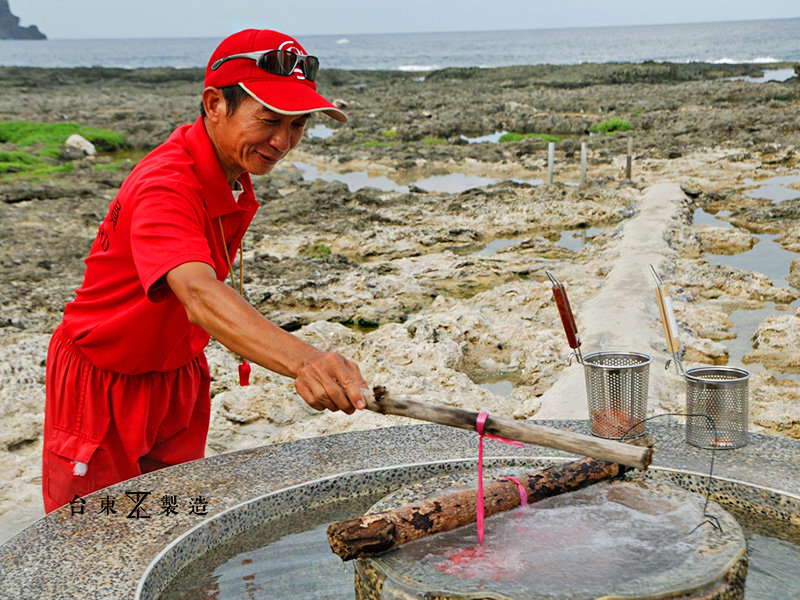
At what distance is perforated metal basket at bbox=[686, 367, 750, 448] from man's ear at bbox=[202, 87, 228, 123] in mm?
1803

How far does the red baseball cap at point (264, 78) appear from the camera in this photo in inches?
77.9

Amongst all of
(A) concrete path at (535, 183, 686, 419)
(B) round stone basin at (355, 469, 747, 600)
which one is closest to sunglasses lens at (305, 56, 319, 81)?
(B) round stone basin at (355, 469, 747, 600)

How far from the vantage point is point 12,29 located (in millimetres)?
162125

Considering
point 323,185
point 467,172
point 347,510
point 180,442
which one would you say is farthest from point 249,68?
point 467,172

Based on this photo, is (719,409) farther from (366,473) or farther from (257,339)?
(257,339)

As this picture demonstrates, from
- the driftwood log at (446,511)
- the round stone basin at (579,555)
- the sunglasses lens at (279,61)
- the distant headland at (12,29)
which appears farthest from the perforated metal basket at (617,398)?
the distant headland at (12,29)

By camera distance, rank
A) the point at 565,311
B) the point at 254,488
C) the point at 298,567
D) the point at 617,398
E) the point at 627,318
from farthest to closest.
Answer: the point at 627,318 → the point at 617,398 → the point at 565,311 → the point at 254,488 → the point at 298,567

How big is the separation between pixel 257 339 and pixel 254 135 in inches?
22.8

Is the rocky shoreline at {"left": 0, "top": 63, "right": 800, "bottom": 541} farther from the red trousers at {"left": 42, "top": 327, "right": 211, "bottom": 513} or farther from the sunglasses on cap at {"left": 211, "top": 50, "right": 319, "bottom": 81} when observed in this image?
the sunglasses on cap at {"left": 211, "top": 50, "right": 319, "bottom": 81}

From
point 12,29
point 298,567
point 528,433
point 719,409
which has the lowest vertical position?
point 298,567

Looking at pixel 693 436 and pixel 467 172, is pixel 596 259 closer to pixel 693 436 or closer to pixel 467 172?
pixel 693 436

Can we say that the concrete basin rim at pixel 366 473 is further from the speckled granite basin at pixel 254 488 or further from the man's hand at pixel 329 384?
the man's hand at pixel 329 384

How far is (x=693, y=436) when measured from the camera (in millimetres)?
2836

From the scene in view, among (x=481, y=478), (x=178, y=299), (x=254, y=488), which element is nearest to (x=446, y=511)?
(x=481, y=478)
